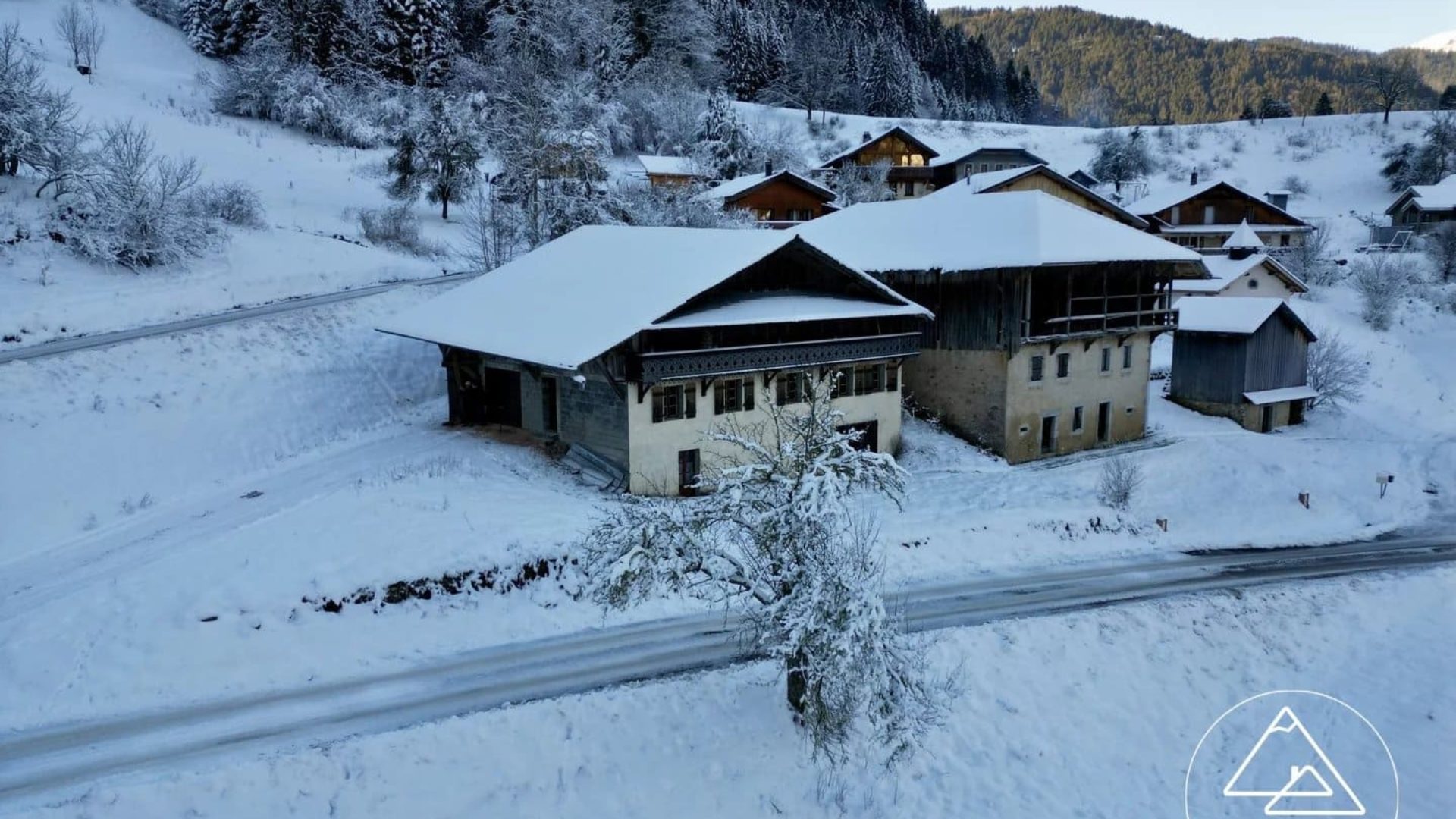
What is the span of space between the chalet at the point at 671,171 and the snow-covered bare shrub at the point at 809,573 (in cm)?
4954

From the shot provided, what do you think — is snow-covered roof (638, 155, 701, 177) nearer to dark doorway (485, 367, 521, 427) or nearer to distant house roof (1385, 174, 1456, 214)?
dark doorway (485, 367, 521, 427)

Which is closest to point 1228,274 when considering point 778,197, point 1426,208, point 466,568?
point 778,197

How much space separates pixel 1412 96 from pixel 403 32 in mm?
145041

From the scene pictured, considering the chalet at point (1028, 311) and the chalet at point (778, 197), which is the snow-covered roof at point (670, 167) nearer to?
the chalet at point (778, 197)

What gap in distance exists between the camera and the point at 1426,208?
246 ft

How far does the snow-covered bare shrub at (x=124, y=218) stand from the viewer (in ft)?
116

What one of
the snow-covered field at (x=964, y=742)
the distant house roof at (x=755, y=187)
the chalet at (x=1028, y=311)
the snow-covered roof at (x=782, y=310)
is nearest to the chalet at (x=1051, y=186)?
the distant house roof at (x=755, y=187)

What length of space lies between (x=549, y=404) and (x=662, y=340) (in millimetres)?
5309

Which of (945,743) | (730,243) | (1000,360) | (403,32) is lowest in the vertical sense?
(945,743)

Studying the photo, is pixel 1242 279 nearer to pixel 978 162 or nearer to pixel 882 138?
pixel 978 162

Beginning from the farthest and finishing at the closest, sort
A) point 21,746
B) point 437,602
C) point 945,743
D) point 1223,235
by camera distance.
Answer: point 1223,235 → point 437,602 → point 945,743 → point 21,746

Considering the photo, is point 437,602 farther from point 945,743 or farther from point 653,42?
point 653,42

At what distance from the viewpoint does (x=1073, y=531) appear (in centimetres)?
2645

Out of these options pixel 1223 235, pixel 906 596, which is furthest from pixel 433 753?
pixel 1223 235
